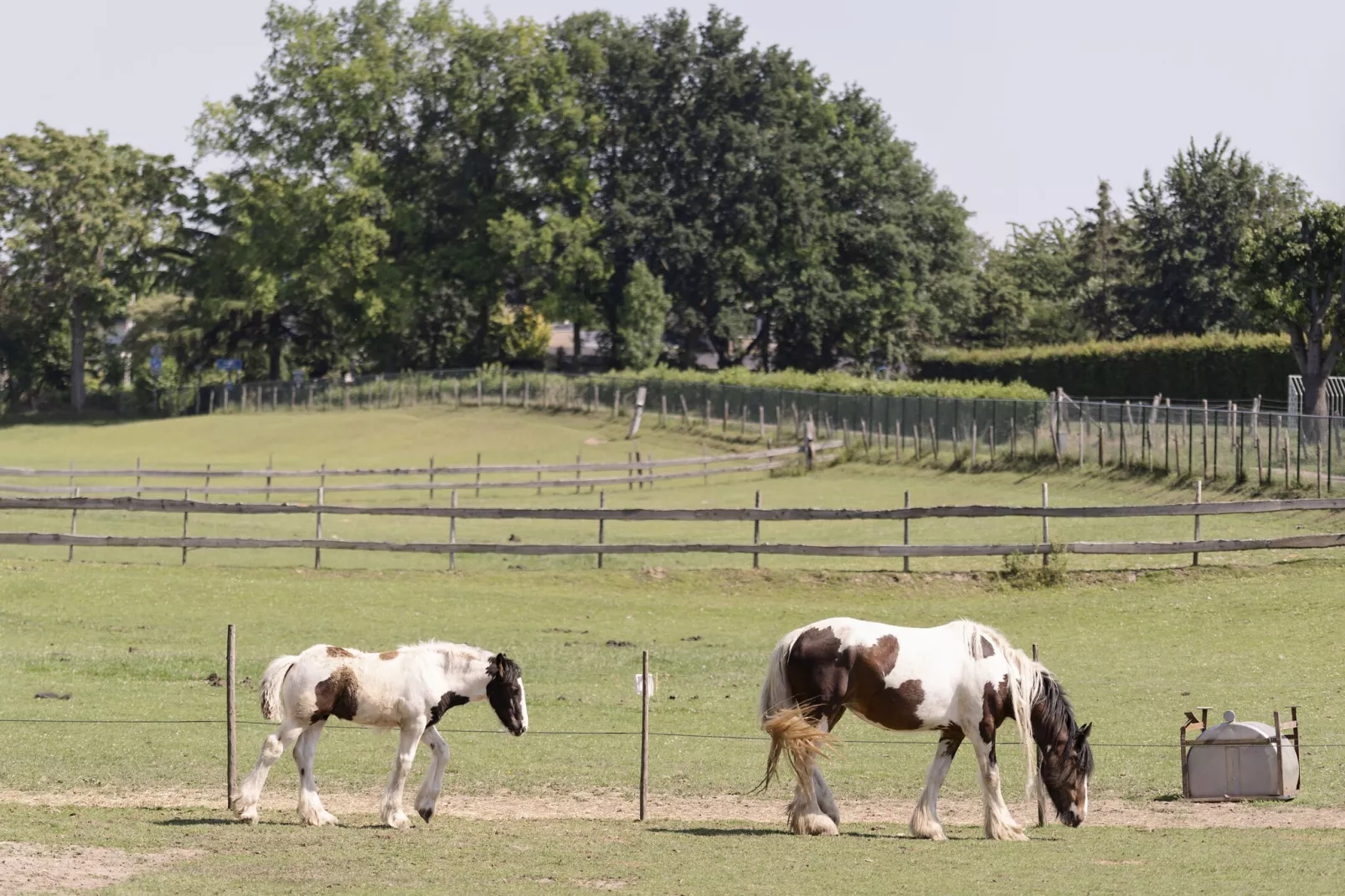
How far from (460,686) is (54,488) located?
45.4m

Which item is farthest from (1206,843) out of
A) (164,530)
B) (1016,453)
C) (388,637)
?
(1016,453)

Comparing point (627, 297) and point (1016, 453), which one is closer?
point (1016, 453)

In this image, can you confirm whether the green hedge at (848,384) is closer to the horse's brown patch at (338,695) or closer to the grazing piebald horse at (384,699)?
the grazing piebald horse at (384,699)

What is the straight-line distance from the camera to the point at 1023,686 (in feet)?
45.1

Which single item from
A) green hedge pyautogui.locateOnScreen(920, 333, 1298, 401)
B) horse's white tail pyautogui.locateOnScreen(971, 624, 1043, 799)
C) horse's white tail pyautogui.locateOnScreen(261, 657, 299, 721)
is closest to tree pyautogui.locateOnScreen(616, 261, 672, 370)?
green hedge pyautogui.locateOnScreen(920, 333, 1298, 401)

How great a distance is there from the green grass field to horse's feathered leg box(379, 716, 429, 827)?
22 cm

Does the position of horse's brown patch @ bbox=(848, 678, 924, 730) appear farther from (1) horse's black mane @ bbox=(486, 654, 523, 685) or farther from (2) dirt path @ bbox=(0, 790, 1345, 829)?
(1) horse's black mane @ bbox=(486, 654, 523, 685)

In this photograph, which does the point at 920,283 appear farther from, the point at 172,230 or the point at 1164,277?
the point at 172,230

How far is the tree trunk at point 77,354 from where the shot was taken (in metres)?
87.4

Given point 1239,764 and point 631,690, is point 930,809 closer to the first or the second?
point 1239,764

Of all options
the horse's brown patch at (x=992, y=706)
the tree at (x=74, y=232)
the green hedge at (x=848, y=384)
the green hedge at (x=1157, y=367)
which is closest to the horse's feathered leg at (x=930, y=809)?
the horse's brown patch at (x=992, y=706)

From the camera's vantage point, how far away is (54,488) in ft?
180

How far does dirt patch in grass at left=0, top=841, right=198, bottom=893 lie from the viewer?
11.1 m

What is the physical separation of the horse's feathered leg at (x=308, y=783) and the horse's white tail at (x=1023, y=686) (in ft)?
17.8
